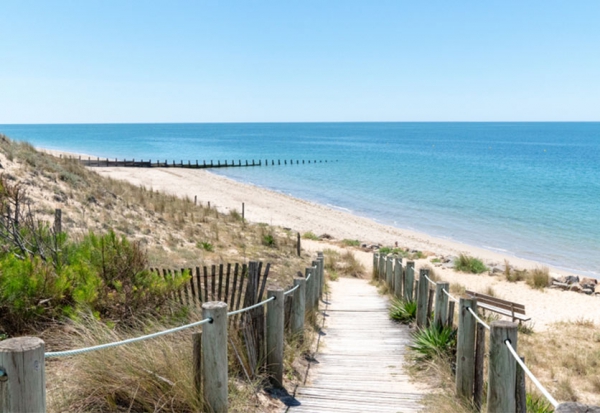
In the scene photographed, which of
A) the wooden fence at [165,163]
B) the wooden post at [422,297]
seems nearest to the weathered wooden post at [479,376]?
the wooden post at [422,297]

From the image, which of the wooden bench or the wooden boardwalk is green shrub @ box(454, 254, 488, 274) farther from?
the wooden boardwalk

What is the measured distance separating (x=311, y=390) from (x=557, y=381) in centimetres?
513

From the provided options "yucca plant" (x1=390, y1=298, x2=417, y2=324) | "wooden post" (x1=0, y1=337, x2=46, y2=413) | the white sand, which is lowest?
the white sand

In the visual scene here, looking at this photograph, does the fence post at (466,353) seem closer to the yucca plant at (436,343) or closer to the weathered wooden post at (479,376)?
the weathered wooden post at (479,376)

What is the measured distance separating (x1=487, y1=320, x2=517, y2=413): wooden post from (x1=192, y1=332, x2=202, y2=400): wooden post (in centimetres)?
253

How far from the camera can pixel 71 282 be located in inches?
256

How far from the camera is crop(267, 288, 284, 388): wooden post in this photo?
19.7ft

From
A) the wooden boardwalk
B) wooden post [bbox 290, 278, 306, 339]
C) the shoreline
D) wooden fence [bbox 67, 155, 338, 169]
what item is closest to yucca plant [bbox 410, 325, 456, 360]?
the wooden boardwalk

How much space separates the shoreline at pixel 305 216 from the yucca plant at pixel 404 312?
51.4ft

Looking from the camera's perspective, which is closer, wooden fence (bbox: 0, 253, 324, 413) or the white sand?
wooden fence (bbox: 0, 253, 324, 413)

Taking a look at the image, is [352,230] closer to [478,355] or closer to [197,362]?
[478,355]

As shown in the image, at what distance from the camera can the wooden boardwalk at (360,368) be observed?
5715 millimetres

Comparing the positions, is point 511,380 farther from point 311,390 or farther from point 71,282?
point 71,282

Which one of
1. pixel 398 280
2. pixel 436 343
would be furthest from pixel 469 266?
pixel 436 343
